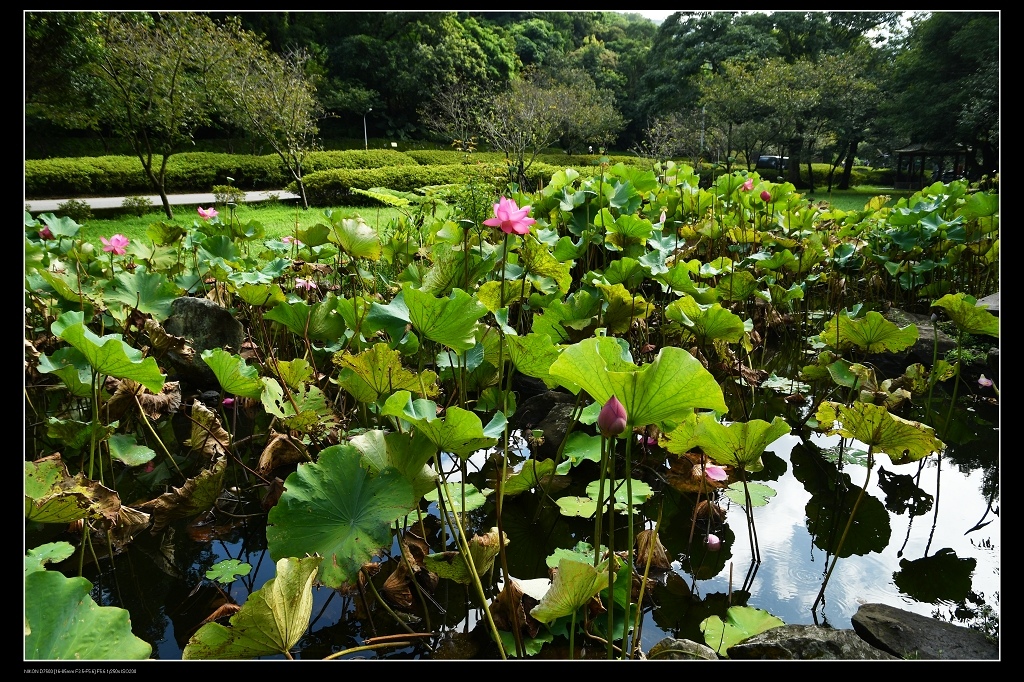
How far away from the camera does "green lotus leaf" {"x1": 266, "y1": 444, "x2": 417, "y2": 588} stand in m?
0.82

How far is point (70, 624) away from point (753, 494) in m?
1.23

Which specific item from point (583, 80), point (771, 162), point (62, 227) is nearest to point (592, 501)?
point (62, 227)

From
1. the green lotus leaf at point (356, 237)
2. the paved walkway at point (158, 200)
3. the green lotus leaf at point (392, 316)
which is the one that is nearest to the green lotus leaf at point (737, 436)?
the green lotus leaf at point (392, 316)

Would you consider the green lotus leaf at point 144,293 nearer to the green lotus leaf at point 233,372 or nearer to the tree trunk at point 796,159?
the green lotus leaf at point 233,372

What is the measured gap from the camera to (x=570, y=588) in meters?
0.73

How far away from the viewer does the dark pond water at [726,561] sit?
40.2 inches

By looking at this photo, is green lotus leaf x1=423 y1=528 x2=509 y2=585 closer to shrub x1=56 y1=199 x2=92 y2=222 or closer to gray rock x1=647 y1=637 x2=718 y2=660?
gray rock x1=647 y1=637 x2=718 y2=660

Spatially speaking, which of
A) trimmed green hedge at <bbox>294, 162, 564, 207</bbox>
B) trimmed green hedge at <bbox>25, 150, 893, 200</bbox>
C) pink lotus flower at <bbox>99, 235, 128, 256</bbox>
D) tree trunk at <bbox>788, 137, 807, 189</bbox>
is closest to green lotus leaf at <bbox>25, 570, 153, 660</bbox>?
pink lotus flower at <bbox>99, 235, 128, 256</bbox>

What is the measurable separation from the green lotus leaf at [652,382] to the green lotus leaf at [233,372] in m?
0.80

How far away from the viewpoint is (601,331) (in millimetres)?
1248

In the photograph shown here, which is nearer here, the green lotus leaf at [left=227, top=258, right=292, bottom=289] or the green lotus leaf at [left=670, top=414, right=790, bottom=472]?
the green lotus leaf at [left=670, top=414, right=790, bottom=472]

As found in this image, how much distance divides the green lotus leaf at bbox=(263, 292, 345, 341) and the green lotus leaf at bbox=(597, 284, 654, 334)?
2.39 feet

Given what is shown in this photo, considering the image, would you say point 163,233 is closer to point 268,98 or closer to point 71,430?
point 71,430
